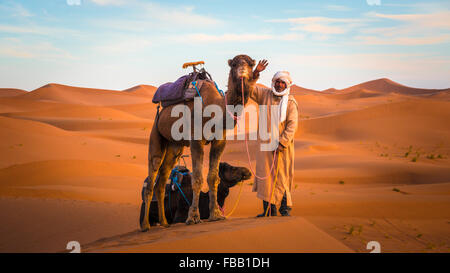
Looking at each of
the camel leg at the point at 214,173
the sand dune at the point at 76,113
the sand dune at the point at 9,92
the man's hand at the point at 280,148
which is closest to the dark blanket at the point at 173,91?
the camel leg at the point at 214,173

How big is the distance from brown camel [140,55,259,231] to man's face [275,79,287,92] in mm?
967

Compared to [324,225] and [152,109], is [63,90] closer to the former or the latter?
[152,109]

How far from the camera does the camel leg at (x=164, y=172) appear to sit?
7680mm

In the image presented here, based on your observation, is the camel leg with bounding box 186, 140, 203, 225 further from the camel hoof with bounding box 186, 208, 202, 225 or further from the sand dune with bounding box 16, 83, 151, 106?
the sand dune with bounding box 16, 83, 151, 106

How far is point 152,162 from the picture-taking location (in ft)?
24.5

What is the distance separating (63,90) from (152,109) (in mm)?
42965

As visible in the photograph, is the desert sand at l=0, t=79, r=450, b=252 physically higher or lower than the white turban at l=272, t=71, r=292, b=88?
lower

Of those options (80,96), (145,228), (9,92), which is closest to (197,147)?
(145,228)

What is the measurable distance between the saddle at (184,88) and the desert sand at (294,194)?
7.23 ft

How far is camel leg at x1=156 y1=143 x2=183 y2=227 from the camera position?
768cm

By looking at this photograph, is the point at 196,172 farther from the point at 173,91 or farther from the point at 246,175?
the point at 173,91

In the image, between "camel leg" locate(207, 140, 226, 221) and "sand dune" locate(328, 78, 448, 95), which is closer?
"camel leg" locate(207, 140, 226, 221)

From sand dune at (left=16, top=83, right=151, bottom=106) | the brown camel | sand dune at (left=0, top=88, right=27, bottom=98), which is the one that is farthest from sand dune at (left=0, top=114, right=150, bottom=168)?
sand dune at (left=0, top=88, right=27, bottom=98)

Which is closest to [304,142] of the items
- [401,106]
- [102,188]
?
[401,106]
